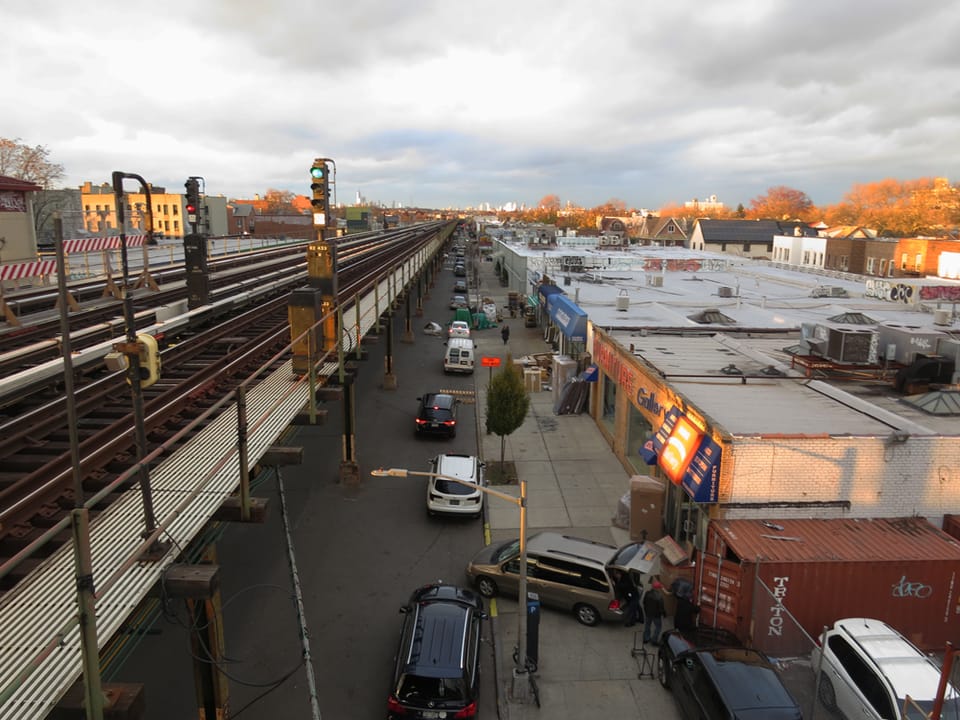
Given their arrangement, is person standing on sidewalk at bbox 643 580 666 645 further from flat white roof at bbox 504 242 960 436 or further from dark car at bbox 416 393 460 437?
dark car at bbox 416 393 460 437

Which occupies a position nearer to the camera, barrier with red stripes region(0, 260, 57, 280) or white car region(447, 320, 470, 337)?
barrier with red stripes region(0, 260, 57, 280)

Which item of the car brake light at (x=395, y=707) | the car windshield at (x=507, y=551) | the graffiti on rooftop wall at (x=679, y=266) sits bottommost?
the car brake light at (x=395, y=707)

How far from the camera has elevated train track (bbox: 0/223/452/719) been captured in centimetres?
482

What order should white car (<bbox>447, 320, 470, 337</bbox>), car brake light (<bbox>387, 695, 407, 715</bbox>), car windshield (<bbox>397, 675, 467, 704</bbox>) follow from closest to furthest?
car brake light (<bbox>387, 695, 407, 715</bbox>)
car windshield (<bbox>397, 675, 467, 704</bbox>)
white car (<bbox>447, 320, 470, 337</bbox>)

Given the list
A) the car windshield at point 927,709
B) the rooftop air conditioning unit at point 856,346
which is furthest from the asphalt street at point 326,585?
the rooftop air conditioning unit at point 856,346

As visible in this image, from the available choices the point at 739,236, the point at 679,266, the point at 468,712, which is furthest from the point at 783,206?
the point at 468,712

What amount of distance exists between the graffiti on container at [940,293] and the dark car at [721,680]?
81.7 ft

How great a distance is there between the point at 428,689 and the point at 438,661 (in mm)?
459

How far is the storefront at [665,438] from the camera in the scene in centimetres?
1239

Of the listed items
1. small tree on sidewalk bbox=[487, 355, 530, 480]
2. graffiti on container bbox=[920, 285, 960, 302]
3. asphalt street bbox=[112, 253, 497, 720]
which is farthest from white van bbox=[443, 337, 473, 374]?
graffiti on container bbox=[920, 285, 960, 302]

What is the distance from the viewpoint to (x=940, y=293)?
28.8 metres

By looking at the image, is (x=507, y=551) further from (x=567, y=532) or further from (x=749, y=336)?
(x=749, y=336)

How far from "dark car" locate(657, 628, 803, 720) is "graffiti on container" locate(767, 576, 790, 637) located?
2.25ft

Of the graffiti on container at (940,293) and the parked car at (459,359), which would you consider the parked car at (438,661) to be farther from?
the graffiti on container at (940,293)
